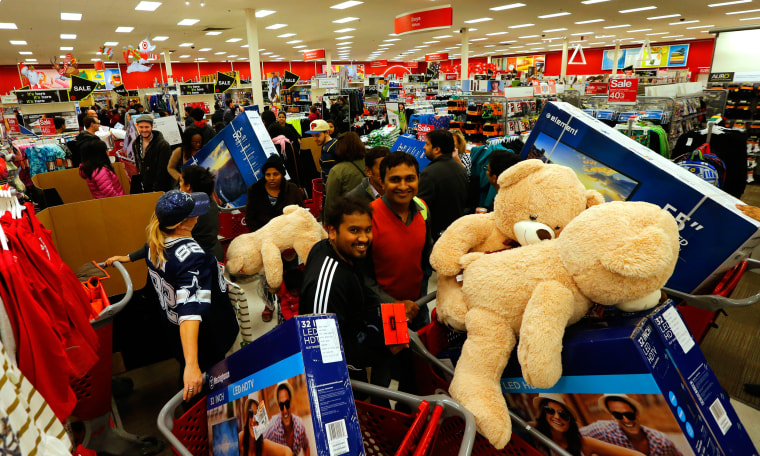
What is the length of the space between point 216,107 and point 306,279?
13.0 metres

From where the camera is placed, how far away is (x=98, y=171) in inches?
164

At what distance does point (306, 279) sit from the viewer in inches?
70.0

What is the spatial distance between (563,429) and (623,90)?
7361mm

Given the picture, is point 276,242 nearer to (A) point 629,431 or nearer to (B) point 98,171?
(A) point 629,431

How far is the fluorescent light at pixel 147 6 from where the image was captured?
1148 centimetres

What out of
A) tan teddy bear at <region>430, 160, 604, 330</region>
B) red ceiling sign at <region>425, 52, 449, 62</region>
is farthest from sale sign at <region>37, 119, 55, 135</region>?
red ceiling sign at <region>425, 52, 449, 62</region>

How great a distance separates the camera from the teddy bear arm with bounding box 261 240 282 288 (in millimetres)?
2477

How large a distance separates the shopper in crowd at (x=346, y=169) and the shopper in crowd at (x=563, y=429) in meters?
2.50

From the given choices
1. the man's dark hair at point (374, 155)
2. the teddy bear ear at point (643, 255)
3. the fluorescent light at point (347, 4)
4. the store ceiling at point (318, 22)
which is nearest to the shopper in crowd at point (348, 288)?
the teddy bear ear at point (643, 255)

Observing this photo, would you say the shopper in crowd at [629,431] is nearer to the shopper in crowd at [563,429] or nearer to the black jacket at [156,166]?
the shopper in crowd at [563,429]

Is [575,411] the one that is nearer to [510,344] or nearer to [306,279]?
[510,344]

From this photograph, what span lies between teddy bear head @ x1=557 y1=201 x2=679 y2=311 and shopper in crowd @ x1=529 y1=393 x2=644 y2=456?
347mm

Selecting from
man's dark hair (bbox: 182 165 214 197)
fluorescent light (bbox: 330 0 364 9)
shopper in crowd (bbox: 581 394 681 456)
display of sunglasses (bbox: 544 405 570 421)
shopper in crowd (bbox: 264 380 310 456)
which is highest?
fluorescent light (bbox: 330 0 364 9)

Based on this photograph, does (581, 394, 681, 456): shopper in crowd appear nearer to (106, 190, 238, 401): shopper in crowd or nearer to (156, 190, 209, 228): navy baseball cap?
(106, 190, 238, 401): shopper in crowd
